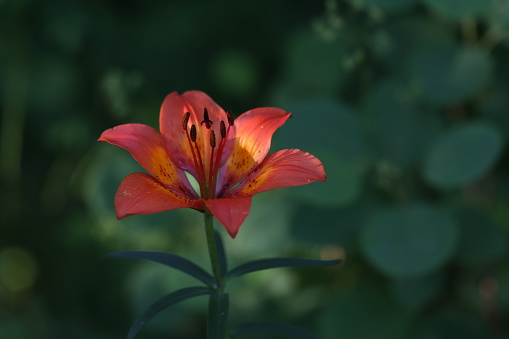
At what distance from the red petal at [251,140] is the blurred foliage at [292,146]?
0.52 m

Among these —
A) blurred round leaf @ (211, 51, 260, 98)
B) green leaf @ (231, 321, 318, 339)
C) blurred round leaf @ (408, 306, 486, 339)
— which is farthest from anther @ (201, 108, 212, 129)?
blurred round leaf @ (211, 51, 260, 98)

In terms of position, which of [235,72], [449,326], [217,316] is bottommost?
[449,326]

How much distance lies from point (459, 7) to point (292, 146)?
→ 44 centimetres

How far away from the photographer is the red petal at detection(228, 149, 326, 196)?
68 centimetres

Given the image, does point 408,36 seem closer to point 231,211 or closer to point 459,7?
point 459,7

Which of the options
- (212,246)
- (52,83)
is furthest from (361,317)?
(52,83)

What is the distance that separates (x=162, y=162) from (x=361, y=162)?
0.73 meters

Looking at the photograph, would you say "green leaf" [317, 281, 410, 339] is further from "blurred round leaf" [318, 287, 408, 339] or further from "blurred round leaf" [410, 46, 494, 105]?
"blurred round leaf" [410, 46, 494, 105]

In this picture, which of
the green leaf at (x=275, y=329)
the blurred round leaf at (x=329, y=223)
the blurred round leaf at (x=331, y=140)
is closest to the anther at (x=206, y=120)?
the green leaf at (x=275, y=329)

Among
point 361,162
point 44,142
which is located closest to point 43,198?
point 44,142

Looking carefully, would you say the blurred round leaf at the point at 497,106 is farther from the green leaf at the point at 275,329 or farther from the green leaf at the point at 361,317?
the green leaf at the point at 275,329

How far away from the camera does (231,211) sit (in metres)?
0.63

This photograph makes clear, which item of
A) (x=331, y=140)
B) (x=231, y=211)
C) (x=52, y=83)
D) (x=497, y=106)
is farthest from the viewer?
(x=52, y=83)

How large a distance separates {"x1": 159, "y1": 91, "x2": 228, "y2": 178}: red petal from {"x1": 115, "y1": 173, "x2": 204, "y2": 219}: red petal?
11cm
